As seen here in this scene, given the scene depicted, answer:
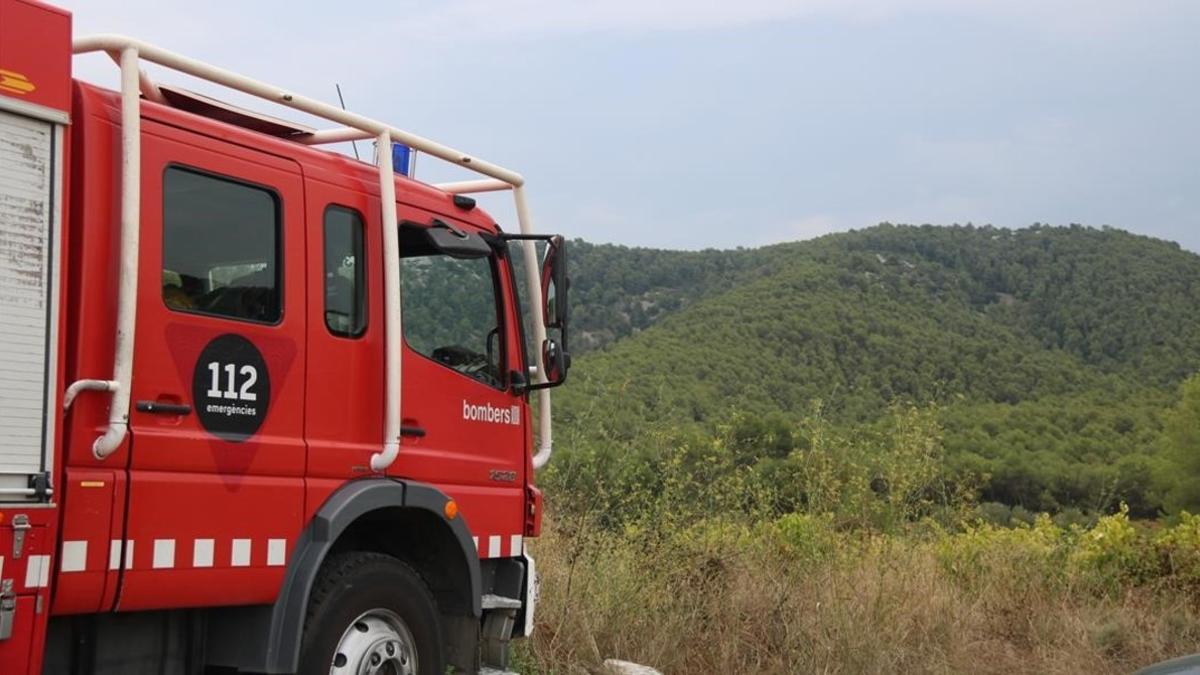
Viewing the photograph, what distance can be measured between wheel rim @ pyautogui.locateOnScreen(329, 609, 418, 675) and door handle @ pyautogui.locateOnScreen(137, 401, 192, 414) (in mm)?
1252

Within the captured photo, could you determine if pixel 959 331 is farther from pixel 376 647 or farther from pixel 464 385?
pixel 376 647

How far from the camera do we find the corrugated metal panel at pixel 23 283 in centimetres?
388

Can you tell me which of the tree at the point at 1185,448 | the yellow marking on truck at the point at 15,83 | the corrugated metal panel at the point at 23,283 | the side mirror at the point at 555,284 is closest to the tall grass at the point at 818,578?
the side mirror at the point at 555,284

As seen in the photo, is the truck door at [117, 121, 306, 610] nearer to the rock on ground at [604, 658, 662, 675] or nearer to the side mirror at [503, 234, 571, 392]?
the side mirror at [503, 234, 571, 392]

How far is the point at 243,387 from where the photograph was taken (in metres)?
4.75

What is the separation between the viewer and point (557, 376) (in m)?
6.38

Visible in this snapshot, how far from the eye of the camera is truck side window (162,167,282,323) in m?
4.59

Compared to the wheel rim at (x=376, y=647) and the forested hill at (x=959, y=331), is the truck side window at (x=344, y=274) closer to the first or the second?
the wheel rim at (x=376, y=647)

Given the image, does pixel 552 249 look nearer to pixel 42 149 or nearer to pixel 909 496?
pixel 42 149

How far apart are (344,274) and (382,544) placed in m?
1.32

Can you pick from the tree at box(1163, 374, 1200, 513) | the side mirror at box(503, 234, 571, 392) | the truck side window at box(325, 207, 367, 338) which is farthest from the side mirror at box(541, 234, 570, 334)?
the tree at box(1163, 374, 1200, 513)

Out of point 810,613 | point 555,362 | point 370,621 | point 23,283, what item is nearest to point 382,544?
point 370,621

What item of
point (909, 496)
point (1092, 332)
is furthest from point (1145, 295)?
point (909, 496)

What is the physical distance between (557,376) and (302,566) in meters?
1.88
